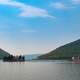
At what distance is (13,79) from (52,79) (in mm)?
9700

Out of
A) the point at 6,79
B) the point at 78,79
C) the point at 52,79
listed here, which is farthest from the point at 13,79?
the point at 78,79

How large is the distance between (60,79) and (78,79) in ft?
14.4

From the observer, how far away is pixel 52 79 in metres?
90.2

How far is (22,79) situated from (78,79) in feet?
43.4

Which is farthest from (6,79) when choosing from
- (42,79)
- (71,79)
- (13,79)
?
(71,79)

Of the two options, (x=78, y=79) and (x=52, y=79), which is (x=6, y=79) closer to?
(x=52, y=79)

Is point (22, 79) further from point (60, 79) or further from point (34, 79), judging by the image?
point (60, 79)

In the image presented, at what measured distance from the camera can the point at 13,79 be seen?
93062 mm

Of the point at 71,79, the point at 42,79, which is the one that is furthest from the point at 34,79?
the point at 71,79

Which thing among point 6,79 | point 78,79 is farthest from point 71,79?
point 6,79

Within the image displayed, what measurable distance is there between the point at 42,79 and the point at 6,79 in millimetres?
8552

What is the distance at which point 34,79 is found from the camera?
91375mm

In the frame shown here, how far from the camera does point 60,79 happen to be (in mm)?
90938

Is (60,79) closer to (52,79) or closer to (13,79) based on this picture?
(52,79)
